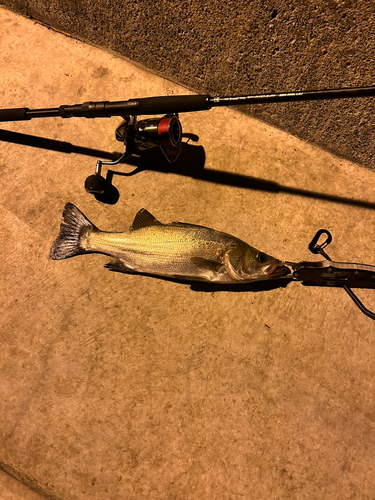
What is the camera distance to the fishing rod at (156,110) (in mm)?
1483

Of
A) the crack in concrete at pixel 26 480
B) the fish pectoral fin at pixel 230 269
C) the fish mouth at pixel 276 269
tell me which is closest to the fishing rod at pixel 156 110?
the fish pectoral fin at pixel 230 269

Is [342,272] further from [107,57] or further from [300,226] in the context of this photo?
[107,57]

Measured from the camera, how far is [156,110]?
180cm

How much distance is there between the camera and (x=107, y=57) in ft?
8.88

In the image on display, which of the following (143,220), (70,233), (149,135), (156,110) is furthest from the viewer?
(70,233)

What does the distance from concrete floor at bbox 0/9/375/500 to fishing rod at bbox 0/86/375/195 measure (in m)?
0.37

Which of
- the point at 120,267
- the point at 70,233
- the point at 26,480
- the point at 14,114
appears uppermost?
the point at 14,114

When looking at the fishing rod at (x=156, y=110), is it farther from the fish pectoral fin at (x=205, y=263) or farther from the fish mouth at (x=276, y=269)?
the fish mouth at (x=276, y=269)

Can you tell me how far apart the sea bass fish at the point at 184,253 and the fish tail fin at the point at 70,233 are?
112 millimetres

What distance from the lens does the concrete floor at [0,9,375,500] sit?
7.27ft

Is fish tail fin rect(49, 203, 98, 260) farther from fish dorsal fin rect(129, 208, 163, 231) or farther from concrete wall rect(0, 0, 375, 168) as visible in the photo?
concrete wall rect(0, 0, 375, 168)

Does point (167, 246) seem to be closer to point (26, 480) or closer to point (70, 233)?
point (70, 233)

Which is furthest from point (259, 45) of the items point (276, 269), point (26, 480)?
point (26, 480)

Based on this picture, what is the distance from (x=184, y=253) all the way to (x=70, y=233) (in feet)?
3.19
